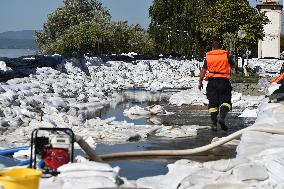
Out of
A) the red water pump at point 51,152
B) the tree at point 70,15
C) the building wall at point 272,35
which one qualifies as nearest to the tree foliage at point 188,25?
the building wall at point 272,35

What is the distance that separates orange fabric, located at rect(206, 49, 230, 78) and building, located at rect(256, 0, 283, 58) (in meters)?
53.6

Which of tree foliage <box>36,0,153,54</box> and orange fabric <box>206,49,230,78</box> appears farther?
tree foliage <box>36,0,153,54</box>

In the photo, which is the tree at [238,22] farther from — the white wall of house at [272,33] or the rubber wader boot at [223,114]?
the white wall of house at [272,33]

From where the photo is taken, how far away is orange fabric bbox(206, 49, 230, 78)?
9.43m

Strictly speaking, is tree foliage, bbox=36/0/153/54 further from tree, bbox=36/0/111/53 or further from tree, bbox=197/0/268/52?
tree, bbox=197/0/268/52

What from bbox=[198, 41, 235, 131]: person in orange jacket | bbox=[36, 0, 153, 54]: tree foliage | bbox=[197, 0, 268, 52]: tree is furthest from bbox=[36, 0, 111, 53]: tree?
bbox=[198, 41, 235, 131]: person in orange jacket

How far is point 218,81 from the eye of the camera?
9516 millimetres

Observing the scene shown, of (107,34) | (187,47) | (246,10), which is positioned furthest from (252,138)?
(107,34)

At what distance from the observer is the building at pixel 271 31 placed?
62.4 metres

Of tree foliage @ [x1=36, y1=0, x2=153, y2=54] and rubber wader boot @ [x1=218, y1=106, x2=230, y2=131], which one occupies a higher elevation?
tree foliage @ [x1=36, y1=0, x2=153, y2=54]

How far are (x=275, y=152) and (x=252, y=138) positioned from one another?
1010 mm

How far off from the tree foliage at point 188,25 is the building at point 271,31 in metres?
15.3

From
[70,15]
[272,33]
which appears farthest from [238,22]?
[70,15]

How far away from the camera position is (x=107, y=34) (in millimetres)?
58312
